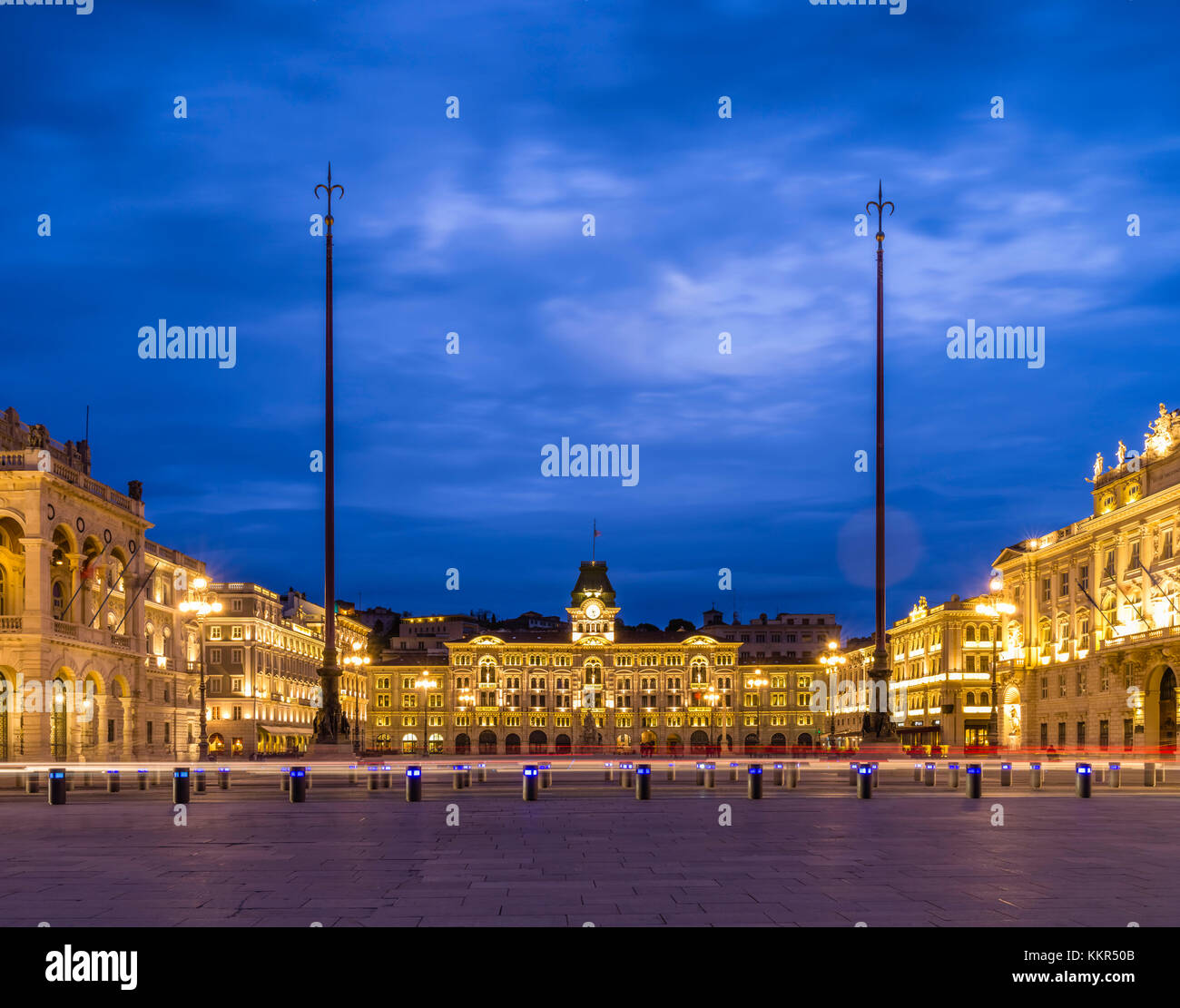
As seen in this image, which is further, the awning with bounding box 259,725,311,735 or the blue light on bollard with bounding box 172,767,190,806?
the awning with bounding box 259,725,311,735

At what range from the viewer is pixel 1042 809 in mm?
26438

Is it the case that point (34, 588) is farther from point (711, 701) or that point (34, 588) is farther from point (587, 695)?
point (711, 701)

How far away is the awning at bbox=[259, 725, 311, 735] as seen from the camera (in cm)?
11038

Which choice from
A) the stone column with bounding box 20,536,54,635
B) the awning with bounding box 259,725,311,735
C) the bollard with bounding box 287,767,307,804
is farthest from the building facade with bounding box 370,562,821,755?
the bollard with bounding box 287,767,307,804

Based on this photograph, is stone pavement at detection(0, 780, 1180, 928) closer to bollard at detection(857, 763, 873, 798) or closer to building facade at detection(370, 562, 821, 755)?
bollard at detection(857, 763, 873, 798)

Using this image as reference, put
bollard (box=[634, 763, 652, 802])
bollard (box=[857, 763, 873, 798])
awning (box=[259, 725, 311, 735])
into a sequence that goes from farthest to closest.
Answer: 1. awning (box=[259, 725, 311, 735])
2. bollard (box=[634, 763, 652, 802])
3. bollard (box=[857, 763, 873, 798])

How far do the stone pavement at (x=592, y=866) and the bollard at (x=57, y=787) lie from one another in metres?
1.71

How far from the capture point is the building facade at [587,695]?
15712 cm

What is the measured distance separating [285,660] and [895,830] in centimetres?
10741

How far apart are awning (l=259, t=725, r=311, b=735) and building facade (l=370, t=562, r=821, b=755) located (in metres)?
29.8

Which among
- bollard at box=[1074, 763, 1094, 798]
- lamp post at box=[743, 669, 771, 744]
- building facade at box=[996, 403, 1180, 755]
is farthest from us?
lamp post at box=[743, 669, 771, 744]

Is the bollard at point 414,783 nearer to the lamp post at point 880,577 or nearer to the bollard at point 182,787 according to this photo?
the bollard at point 182,787

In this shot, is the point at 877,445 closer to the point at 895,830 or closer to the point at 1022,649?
the point at 895,830

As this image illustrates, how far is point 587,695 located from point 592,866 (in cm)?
14448
